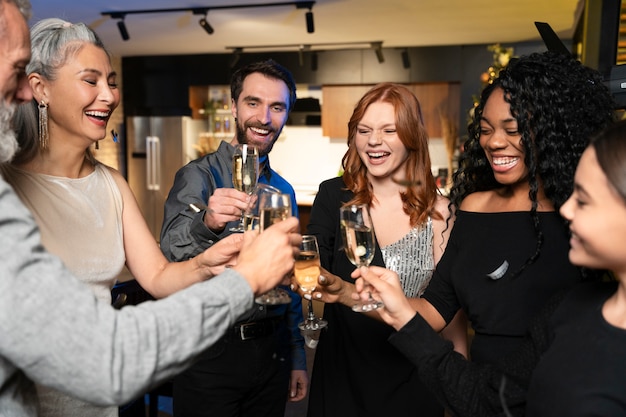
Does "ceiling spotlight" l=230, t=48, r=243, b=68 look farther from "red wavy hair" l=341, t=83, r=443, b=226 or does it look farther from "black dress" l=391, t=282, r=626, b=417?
"black dress" l=391, t=282, r=626, b=417

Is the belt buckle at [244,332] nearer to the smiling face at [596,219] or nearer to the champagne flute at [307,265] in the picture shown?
the champagne flute at [307,265]

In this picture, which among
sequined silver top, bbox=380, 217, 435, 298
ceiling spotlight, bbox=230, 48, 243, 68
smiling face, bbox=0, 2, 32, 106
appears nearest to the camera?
smiling face, bbox=0, 2, 32, 106

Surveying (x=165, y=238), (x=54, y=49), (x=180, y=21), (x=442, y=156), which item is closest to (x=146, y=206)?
(x=180, y=21)

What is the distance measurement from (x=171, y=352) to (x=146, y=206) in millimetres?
7899

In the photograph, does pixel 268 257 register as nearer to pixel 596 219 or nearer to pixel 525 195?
pixel 596 219

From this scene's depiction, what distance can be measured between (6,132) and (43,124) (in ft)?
1.24

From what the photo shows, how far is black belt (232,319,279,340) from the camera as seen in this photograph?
79.1 inches

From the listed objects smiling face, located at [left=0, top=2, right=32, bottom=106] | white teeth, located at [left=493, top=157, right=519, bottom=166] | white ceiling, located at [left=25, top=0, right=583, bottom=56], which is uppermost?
white ceiling, located at [left=25, top=0, right=583, bottom=56]

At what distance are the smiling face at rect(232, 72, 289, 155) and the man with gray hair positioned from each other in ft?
4.11

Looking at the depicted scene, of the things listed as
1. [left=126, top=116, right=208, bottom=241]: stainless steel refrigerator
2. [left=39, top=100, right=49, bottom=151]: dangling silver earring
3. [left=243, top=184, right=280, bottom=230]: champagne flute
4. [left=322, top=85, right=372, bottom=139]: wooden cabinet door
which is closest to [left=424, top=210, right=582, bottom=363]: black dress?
[left=243, top=184, right=280, bottom=230]: champagne flute

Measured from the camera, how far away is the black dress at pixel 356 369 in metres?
1.83

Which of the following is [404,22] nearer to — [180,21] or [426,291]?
[180,21]

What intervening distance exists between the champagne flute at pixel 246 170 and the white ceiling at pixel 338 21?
3.71 metres

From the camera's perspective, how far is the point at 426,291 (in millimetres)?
1768
